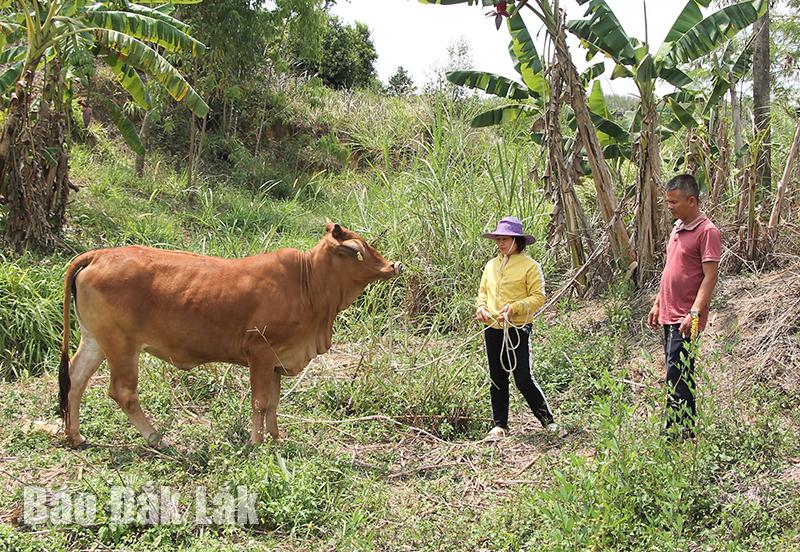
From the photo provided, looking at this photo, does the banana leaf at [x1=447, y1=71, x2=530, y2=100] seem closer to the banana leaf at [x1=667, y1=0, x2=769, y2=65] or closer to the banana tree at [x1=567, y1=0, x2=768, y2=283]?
the banana tree at [x1=567, y1=0, x2=768, y2=283]

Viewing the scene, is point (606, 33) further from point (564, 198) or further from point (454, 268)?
point (454, 268)

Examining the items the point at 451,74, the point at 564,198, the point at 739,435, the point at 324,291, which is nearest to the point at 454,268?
the point at 564,198

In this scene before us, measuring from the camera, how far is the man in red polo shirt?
14.1 feet

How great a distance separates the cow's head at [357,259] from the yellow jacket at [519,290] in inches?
26.7

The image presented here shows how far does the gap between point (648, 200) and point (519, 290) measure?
273cm

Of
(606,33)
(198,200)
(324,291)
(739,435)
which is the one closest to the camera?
(739,435)

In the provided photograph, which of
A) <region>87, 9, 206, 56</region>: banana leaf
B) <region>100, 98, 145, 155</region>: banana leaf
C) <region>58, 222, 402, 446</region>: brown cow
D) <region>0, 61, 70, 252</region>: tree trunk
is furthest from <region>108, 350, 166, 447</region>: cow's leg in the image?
<region>100, 98, 145, 155</region>: banana leaf

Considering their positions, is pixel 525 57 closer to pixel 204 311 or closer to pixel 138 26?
pixel 138 26

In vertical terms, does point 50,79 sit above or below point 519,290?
above

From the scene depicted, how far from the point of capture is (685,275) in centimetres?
447

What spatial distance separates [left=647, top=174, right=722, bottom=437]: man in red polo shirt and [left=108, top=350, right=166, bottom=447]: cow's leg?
314 cm

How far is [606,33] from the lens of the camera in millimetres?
6930

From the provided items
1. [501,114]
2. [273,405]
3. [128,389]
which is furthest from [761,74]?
[128,389]

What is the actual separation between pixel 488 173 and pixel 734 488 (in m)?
5.25
